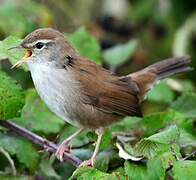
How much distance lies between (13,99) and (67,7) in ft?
12.9

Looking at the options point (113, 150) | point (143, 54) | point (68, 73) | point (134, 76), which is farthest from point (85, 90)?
point (143, 54)

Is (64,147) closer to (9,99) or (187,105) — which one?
(9,99)

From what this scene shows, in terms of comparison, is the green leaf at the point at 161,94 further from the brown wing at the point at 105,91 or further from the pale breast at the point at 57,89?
the pale breast at the point at 57,89

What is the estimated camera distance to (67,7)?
6914 mm

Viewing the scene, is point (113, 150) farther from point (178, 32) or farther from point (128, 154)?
point (178, 32)

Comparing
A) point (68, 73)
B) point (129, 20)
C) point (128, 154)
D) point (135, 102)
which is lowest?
point (128, 154)

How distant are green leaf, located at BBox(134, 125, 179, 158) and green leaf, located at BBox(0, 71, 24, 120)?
26.2 inches

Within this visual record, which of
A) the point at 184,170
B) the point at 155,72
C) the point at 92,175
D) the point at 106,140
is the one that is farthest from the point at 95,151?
the point at 155,72

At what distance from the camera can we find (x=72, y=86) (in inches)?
138

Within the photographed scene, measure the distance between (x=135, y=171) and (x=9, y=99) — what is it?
76cm

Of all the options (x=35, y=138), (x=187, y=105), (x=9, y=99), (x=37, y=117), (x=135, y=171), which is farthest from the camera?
(x=187, y=105)

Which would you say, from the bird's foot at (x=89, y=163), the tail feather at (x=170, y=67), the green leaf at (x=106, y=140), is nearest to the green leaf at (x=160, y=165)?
the bird's foot at (x=89, y=163)

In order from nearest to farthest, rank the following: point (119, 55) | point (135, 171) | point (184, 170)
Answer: point (184, 170), point (135, 171), point (119, 55)

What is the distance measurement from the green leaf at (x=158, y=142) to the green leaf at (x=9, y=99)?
667 millimetres
